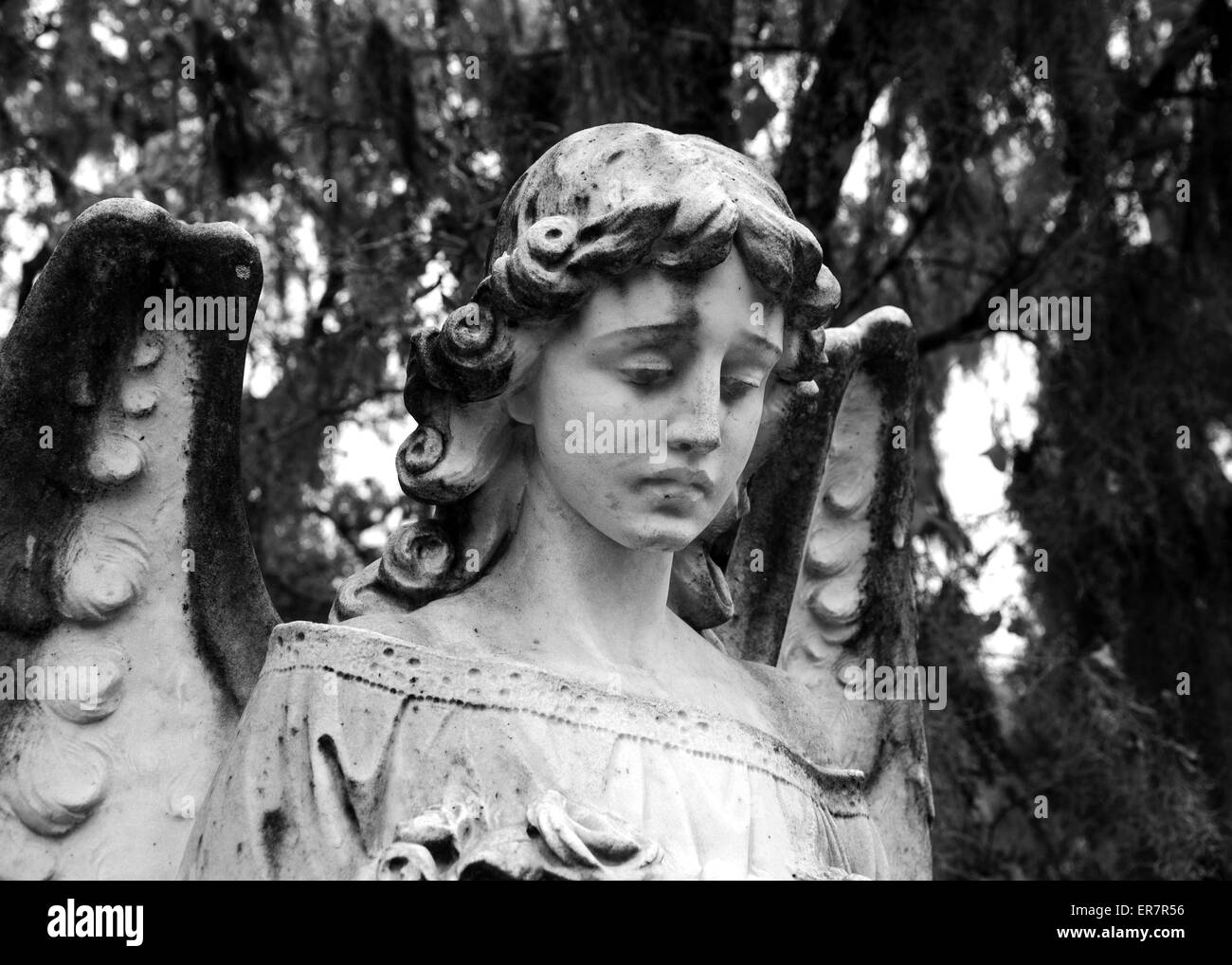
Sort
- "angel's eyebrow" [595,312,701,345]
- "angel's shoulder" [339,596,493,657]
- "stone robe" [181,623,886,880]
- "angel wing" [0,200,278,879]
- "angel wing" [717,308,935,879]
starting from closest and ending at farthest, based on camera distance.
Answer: "stone robe" [181,623,886,880], "angel's eyebrow" [595,312,701,345], "angel's shoulder" [339,596,493,657], "angel wing" [0,200,278,879], "angel wing" [717,308,935,879]

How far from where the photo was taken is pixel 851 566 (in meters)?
6.16

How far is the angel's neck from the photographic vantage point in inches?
208

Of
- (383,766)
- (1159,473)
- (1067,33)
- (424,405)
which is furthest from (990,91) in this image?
(383,766)

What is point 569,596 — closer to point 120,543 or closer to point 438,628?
point 438,628

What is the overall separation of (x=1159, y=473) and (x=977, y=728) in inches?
49.4

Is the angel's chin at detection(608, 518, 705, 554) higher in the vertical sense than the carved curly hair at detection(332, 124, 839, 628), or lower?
lower

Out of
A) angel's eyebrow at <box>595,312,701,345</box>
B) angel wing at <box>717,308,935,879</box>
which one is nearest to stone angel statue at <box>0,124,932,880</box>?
angel's eyebrow at <box>595,312,701,345</box>

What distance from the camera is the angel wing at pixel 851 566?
19.7 ft

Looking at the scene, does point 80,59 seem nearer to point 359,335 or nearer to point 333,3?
point 333,3

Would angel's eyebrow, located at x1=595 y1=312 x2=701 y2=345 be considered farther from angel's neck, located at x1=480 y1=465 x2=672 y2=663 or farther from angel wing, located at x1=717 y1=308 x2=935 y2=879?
angel wing, located at x1=717 y1=308 x2=935 y2=879

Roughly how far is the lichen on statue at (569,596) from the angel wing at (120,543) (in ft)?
1.12

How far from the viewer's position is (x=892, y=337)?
20.1 feet

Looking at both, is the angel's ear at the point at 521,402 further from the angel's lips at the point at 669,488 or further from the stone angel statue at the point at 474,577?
the angel's lips at the point at 669,488

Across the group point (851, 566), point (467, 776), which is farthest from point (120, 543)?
point (851, 566)
